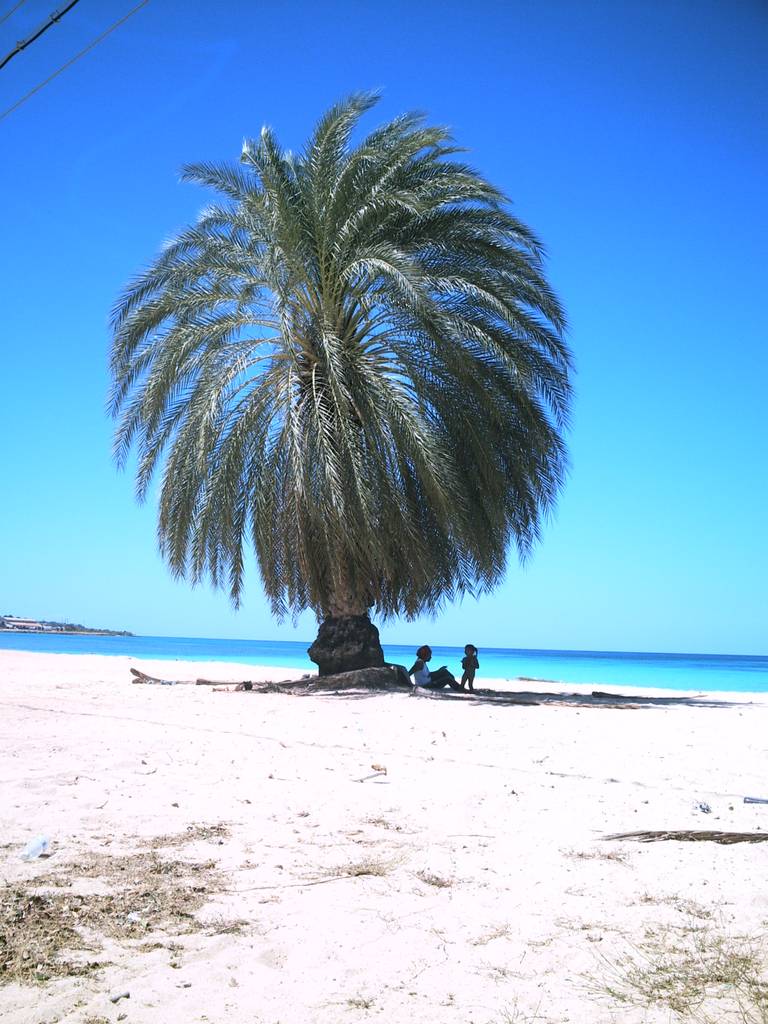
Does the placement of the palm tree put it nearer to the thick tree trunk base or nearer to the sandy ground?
the thick tree trunk base

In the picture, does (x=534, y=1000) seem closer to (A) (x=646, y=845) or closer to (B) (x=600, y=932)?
(B) (x=600, y=932)

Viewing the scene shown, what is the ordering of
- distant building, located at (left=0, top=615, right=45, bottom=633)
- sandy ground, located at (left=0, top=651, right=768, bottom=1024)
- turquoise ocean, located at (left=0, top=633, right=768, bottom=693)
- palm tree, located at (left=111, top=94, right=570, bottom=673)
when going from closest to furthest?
1. sandy ground, located at (left=0, top=651, right=768, bottom=1024)
2. palm tree, located at (left=111, top=94, right=570, bottom=673)
3. turquoise ocean, located at (left=0, top=633, right=768, bottom=693)
4. distant building, located at (left=0, top=615, right=45, bottom=633)

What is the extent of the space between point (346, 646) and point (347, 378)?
15.0ft

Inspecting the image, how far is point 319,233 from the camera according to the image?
1421 cm

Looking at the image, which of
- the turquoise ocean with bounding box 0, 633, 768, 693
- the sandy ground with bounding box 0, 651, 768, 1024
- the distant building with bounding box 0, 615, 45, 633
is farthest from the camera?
the distant building with bounding box 0, 615, 45, 633

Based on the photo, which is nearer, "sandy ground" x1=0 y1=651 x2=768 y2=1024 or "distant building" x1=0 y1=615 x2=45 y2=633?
"sandy ground" x1=0 y1=651 x2=768 y2=1024

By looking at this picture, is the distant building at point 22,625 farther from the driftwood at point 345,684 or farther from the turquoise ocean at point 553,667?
the driftwood at point 345,684

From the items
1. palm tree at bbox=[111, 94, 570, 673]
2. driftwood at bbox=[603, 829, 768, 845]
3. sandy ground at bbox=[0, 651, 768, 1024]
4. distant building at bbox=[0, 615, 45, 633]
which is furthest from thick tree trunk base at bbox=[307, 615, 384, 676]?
distant building at bbox=[0, 615, 45, 633]

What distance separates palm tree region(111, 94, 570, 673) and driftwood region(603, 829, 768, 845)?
846 cm

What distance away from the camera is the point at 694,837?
4430 mm

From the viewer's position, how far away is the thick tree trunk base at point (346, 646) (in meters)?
14.5

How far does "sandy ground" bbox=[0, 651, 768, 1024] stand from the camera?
107 inches

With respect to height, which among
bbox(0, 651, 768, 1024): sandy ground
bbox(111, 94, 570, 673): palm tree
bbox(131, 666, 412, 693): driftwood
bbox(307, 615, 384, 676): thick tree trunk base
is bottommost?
bbox(0, 651, 768, 1024): sandy ground

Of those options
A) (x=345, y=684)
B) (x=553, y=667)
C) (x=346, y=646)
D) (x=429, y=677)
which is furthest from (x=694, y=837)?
(x=553, y=667)
